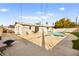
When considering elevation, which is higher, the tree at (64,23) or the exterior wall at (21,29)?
the tree at (64,23)

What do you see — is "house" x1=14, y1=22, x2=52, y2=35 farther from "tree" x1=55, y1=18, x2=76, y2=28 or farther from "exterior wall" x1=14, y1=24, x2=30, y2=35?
"tree" x1=55, y1=18, x2=76, y2=28

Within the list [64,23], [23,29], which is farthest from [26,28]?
[64,23]

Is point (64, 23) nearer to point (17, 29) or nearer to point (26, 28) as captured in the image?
point (26, 28)

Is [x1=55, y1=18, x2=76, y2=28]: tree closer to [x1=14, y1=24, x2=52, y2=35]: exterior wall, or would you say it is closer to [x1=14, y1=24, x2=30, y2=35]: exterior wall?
[x1=14, y1=24, x2=52, y2=35]: exterior wall

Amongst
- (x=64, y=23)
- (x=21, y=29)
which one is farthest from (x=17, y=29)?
(x=64, y=23)

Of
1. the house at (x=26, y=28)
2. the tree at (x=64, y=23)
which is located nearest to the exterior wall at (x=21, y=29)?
the house at (x=26, y=28)

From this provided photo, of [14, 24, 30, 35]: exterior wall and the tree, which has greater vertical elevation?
the tree

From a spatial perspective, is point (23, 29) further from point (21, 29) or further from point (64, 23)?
point (64, 23)

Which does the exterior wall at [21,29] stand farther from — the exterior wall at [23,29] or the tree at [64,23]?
the tree at [64,23]

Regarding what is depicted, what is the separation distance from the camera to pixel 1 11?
2889 mm

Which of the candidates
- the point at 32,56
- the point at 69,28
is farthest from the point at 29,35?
the point at 69,28

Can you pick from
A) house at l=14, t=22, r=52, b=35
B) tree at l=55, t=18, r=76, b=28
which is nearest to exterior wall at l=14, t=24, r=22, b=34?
house at l=14, t=22, r=52, b=35

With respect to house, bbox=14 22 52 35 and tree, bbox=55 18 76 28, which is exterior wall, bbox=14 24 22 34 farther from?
tree, bbox=55 18 76 28

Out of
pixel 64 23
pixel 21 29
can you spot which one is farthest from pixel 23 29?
pixel 64 23
